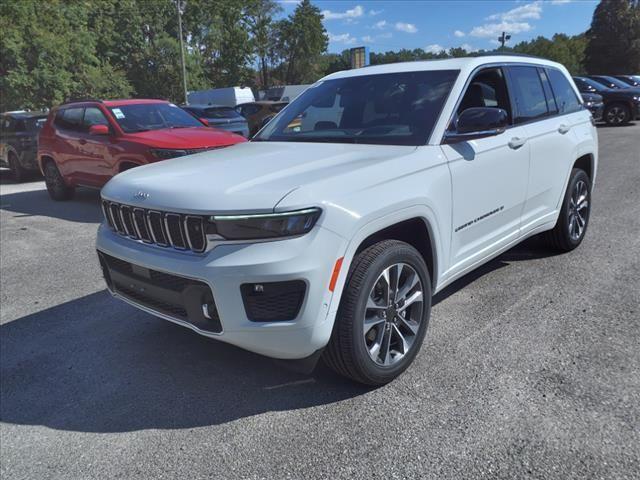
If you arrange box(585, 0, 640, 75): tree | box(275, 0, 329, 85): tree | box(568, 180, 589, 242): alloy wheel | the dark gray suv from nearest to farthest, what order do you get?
1. box(568, 180, 589, 242): alloy wheel
2. the dark gray suv
3. box(585, 0, 640, 75): tree
4. box(275, 0, 329, 85): tree

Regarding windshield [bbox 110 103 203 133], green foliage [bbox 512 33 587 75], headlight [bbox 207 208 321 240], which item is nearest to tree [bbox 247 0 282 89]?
green foliage [bbox 512 33 587 75]

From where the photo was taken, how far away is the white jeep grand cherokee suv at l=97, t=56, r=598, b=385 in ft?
8.43

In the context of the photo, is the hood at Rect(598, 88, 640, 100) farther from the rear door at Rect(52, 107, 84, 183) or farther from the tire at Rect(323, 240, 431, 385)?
the tire at Rect(323, 240, 431, 385)

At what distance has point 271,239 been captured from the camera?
8.39 feet

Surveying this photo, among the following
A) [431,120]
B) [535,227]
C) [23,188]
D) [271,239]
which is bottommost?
[23,188]

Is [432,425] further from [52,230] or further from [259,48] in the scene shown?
[259,48]

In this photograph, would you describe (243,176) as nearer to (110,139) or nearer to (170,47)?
(110,139)

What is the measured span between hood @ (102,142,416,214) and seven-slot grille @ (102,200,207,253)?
49 millimetres

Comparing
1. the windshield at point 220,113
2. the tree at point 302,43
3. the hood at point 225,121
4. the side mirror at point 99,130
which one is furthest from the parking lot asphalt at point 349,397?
the tree at point 302,43

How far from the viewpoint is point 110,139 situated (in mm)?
8344

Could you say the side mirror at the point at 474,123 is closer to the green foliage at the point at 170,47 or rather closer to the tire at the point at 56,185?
the green foliage at the point at 170,47

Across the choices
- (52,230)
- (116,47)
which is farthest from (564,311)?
(116,47)

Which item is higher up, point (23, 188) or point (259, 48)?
point (259, 48)

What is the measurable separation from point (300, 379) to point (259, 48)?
67141 mm
